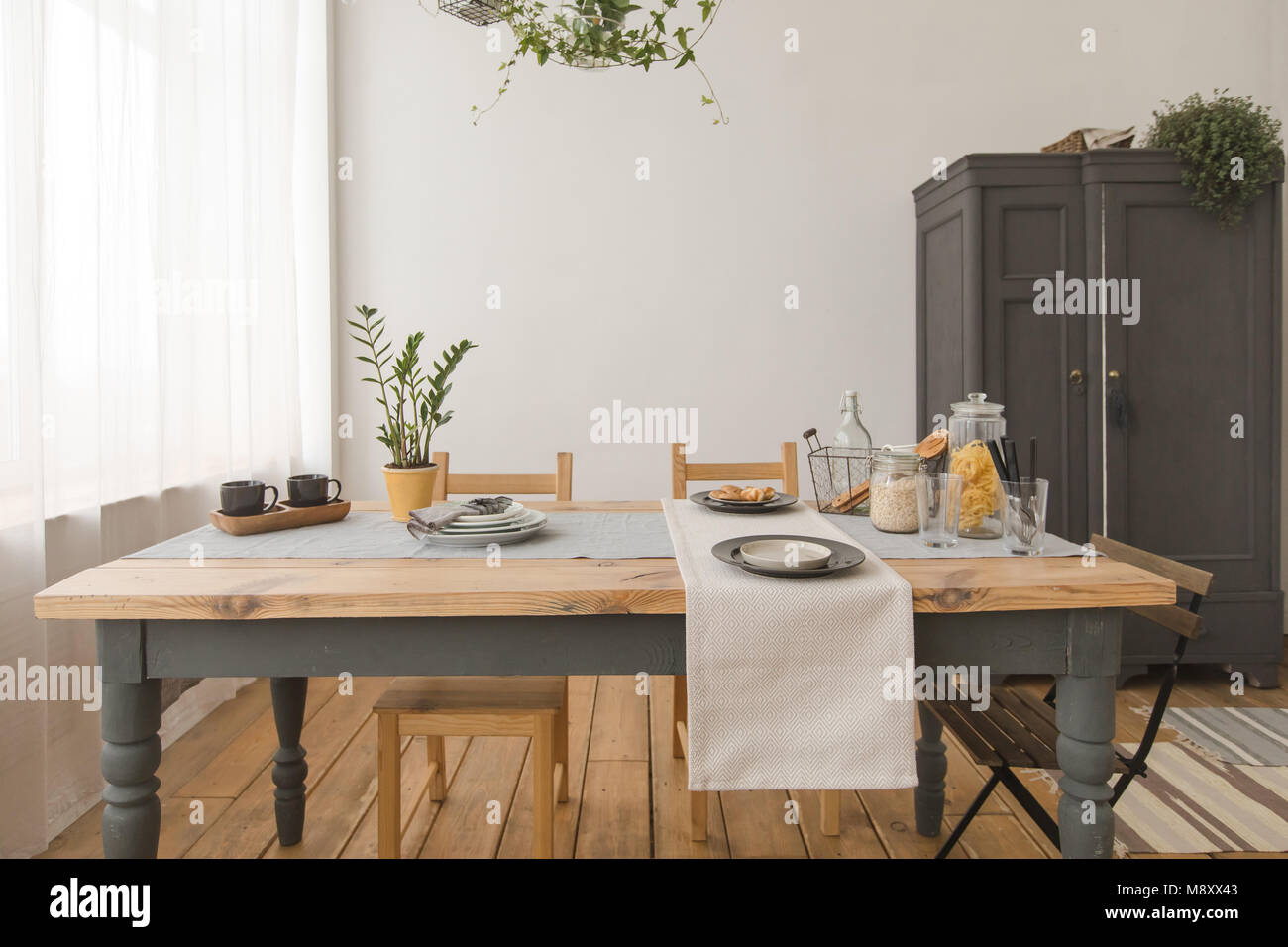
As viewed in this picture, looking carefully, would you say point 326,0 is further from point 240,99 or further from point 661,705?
point 661,705

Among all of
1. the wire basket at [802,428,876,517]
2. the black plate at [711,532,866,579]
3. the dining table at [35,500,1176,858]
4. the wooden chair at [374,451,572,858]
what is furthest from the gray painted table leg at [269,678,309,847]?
the wire basket at [802,428,876,517]

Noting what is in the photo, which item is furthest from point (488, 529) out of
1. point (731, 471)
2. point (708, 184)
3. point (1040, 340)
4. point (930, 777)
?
point (708, 184)

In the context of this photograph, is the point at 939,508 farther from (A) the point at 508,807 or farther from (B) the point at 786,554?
(A) the point at 508,807

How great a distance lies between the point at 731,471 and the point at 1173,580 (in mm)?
1301

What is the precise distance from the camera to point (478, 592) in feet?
4.26

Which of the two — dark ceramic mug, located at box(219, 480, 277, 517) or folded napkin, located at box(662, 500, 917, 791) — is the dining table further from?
dark ceramic mug, located at box(219, 480, 277, 517)

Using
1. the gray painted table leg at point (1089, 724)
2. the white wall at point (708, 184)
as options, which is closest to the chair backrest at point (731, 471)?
the white wall at point (708, 184)

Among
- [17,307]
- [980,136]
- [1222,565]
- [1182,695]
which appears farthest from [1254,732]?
[17,307]

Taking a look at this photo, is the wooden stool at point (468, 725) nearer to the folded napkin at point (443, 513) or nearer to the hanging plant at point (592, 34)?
the folded napkin at point (443, 513)

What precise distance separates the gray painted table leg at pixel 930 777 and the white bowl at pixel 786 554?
729mm

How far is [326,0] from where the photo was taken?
3465 millimetres

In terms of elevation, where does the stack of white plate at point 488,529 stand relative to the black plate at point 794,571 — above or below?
above

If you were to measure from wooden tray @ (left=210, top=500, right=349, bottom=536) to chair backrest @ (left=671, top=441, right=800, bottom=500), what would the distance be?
0.97m

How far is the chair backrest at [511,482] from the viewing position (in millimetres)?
2434
